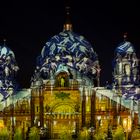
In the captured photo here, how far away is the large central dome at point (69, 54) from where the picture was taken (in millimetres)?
55719

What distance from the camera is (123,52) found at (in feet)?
174

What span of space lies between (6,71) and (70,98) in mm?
6657

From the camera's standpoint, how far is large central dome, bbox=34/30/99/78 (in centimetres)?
5572

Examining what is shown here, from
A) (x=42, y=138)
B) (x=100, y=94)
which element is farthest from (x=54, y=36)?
(x=42, y=138)

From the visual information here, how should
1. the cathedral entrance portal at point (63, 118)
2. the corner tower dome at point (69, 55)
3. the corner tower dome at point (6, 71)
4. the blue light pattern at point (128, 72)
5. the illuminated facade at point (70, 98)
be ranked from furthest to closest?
the corner tower dome at point (69, 55), the corner tower dome at point (6, 71), the blue light pattern at point (128, 72), the cathedral entrance portal at point (63, 118), the illuminated facade at point (70, 98)

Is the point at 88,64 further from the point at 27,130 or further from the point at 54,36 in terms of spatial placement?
the point at 27,130

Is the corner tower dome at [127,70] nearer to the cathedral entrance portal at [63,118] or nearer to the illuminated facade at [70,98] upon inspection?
the illuminated facade at [70,98]

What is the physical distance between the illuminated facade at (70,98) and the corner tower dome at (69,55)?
250mm

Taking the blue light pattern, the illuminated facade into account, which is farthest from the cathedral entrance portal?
the blue light pattern

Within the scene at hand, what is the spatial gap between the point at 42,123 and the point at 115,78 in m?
8.03

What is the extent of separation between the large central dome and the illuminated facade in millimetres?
275

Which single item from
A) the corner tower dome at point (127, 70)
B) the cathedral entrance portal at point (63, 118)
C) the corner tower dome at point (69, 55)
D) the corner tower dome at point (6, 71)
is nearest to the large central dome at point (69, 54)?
the corner tower dome at point (69, 55)

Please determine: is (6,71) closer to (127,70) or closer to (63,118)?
(63,118)

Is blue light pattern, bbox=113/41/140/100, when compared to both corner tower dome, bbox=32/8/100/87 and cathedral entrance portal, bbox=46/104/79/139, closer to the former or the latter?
corner tower dome, bbox=32/8/100/87
